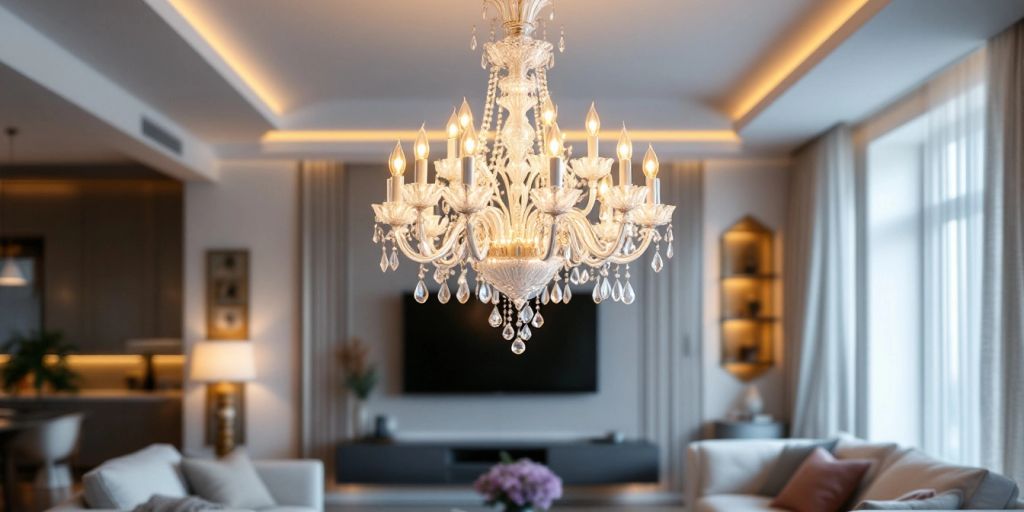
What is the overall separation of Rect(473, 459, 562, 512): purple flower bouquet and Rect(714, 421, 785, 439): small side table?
246 centimetres

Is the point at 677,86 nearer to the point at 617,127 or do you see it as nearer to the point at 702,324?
the point at 617,127

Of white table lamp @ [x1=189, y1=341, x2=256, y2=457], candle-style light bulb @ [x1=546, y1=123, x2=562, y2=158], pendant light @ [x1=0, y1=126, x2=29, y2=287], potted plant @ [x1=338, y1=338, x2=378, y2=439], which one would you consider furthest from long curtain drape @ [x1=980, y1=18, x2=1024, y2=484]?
pendant light @ [x1=0, y1=126, x2=29, y2=287]

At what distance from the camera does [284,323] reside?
24.8 feet

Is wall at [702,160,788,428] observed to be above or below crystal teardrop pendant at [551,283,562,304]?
above

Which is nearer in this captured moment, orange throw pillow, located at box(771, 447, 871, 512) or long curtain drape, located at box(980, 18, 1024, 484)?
long curtain drape, located at box(980, 18, 1024, 484)

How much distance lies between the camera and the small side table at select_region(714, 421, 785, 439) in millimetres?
7090

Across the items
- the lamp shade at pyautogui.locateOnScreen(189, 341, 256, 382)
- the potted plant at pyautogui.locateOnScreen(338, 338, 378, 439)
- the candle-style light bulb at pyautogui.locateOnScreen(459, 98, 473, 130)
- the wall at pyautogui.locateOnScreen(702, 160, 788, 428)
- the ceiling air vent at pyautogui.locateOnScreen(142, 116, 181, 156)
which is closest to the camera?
the candle-style light bulb at pyautogui.locateOnScreen(459, 98, 473, 130)

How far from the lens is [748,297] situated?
7695mm

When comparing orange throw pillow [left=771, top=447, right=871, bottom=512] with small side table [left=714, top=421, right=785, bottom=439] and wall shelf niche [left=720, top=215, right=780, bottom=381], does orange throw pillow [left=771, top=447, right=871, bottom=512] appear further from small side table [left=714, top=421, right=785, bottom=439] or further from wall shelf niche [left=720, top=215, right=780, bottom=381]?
wall shelf niche [left=720, top=215, right=780, bottom=381]

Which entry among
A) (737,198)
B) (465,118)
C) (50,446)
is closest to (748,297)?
(737,198)

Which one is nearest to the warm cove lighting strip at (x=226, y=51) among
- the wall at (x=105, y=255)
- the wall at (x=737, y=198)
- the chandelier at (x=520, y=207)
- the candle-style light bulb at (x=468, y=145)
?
the chandelier at (x=520, y=207)

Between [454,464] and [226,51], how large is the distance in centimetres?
340

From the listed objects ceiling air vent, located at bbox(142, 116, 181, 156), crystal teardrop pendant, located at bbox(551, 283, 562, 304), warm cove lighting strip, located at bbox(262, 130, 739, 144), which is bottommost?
crystal teardrop pendant, located at bbox(551, 283, 562, 304)

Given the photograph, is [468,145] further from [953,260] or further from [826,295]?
[826,295]
